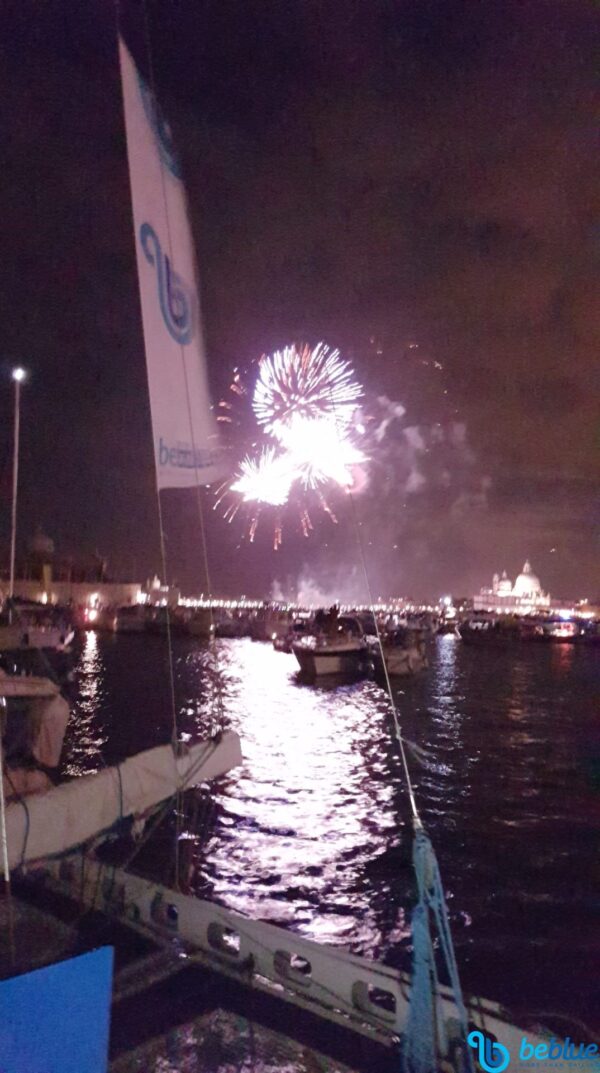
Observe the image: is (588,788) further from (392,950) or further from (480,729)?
(392,950)

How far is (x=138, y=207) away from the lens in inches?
199

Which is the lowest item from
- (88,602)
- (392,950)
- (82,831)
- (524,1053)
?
(392,950)

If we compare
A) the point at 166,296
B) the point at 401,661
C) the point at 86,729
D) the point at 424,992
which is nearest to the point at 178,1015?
the point at 424,992

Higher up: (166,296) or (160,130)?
(160,130)

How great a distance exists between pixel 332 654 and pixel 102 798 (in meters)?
35.9

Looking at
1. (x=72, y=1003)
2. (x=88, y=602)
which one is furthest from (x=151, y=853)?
(x=88, y=602)

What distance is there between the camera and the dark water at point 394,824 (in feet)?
33.0

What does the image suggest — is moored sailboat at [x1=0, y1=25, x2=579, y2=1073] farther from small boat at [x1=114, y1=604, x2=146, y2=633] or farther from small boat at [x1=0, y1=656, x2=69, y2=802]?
small boat at [x1=114, y1=604, x2=146, y2=633]

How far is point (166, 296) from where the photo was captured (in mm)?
5316

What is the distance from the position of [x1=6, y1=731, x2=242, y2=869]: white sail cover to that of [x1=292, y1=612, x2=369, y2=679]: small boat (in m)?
33.6

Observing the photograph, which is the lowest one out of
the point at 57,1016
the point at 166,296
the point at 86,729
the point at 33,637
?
the point at 57,1016

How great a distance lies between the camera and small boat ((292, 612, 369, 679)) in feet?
142

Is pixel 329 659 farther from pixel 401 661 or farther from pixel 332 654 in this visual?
pixel 401 661

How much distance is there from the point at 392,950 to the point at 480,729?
19068 millimetres
